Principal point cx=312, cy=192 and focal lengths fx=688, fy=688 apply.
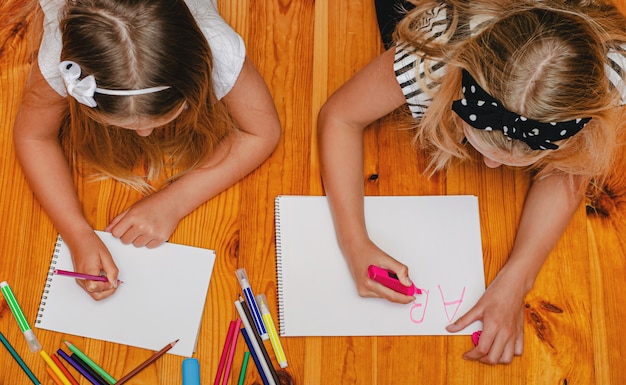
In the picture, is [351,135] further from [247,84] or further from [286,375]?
[286,375]

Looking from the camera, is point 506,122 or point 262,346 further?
point 262,346

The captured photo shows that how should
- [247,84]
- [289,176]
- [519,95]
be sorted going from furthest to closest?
[289,176]
[247,84]
[519,95]

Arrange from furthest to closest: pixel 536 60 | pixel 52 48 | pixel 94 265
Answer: pixel 94 265
pixel 52 48
pixel 536 60

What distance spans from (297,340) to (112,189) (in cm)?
36

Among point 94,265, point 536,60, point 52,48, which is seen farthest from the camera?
point 94,265

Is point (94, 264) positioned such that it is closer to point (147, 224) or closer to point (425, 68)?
point (147, 224)

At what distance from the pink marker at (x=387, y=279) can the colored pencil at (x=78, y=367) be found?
40 centimetres

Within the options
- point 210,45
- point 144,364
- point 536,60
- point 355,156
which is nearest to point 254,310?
point 144,364

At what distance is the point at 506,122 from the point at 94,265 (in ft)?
1.91

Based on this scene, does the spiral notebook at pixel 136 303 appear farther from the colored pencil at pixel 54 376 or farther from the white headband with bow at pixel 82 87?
the white headband with bow at pixel 82 87

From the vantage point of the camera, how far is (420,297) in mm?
994

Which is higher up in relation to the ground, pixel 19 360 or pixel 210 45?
pixel 210 45

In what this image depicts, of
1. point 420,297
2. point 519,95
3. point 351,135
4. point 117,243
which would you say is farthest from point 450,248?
point 117,243

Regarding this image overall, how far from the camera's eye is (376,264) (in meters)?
0.96
